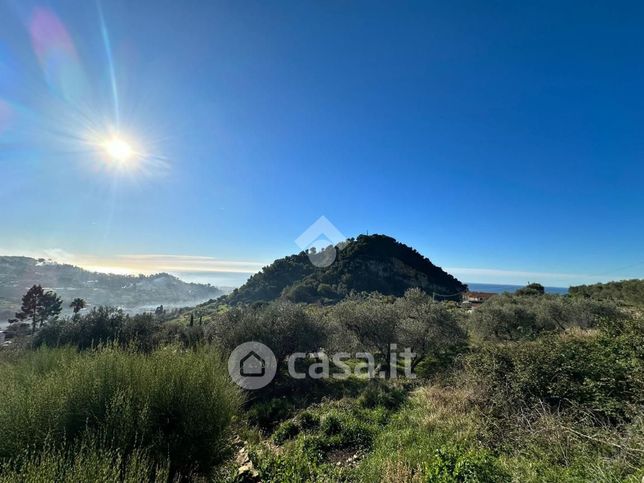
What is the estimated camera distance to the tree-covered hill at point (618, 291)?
37.2 m

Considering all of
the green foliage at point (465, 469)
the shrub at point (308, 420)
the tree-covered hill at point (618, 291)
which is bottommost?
the shrub at point (308, 420)

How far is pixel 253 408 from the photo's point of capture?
11898mm

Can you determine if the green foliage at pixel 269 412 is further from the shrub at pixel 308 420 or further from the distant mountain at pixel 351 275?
the distant mountain at pixel 351 275

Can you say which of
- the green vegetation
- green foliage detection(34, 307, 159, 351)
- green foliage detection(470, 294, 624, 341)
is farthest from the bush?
green foliage detection(34, 307, 159, 351)

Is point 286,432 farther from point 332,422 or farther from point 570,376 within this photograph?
point 570,376

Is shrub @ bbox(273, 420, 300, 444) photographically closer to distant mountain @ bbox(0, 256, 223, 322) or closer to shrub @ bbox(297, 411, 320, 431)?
shrub @ bbox(297, 411, 320, 431)

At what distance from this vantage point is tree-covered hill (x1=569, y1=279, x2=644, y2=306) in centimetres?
3721

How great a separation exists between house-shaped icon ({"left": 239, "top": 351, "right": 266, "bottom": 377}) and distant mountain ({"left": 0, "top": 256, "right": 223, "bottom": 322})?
118524mm

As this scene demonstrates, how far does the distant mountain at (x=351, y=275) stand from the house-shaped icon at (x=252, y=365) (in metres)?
39.4

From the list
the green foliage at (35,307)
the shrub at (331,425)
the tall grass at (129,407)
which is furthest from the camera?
the green foliage at (35,307)

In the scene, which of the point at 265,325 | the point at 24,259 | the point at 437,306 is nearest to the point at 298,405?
→ the point at 265,325

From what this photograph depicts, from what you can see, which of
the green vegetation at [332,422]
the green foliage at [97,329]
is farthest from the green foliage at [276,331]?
the green foliage at [97,329]

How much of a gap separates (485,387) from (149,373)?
8854 mm

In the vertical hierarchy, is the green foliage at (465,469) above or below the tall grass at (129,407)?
below
